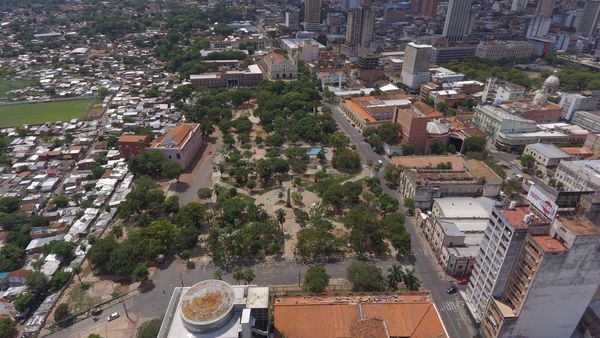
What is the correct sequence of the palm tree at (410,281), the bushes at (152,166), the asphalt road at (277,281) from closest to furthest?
the asphalt road at (277,281) → the palm tree at (410,281) → the bushes at (152,166)

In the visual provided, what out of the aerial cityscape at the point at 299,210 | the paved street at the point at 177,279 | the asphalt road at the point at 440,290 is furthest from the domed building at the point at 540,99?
the paved street at the point at 177,279

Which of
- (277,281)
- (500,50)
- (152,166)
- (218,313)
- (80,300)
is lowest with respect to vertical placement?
(80,300)

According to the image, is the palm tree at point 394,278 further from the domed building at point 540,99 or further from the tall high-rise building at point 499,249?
the domed building at point 540,99

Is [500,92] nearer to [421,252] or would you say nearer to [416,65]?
[416,65]

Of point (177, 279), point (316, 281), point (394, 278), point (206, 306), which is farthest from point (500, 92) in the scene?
point (206, 306)

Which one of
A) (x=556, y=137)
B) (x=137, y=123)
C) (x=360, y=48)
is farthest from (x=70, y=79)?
(x=556, y=137)

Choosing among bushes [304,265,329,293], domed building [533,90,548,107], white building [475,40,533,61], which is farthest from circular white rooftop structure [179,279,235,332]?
white building [475,40,533,61]

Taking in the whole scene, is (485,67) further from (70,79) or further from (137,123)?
(70,79)
